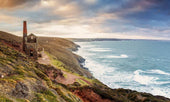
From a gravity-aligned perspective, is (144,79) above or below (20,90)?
below

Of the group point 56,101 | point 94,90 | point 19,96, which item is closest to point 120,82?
point 94,90

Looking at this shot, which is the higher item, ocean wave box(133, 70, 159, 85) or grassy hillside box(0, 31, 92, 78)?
grassy hillside box(0, 31, 92, 78)

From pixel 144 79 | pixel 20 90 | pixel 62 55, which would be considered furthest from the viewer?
pixel 62 55

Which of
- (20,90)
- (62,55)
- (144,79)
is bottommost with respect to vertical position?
(144,79)

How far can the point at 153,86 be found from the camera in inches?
1751

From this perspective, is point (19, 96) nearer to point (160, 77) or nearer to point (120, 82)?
point (120, 82)

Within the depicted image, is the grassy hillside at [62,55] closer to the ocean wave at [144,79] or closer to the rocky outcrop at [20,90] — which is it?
the ocean wave at [144,79]

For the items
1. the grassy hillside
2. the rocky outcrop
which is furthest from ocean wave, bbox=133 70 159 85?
the rocky outcrop

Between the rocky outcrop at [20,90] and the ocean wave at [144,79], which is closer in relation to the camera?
the rocky outcrop at [20,90]

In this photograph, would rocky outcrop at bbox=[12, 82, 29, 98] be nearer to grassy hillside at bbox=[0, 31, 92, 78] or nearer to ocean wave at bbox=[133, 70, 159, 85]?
grassy hillside at bbox=[0, 31, 92, 78]

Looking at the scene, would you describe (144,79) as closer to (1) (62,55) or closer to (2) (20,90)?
(1) (62,55)

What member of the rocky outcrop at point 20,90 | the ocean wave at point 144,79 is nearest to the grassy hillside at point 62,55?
the ocean wave at point 144,79

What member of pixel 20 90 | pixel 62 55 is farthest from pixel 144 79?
pixel 20 90

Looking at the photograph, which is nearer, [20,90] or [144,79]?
[20,90]
